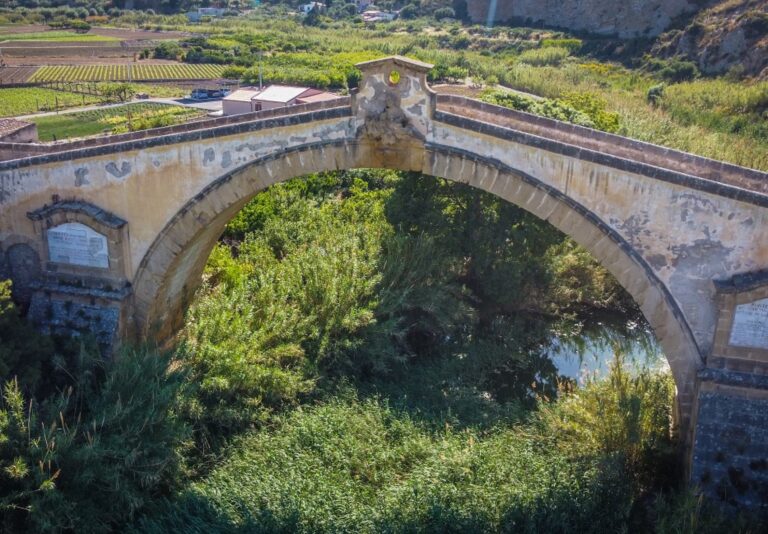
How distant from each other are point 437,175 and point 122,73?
149ft

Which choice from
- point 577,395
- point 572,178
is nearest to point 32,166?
point 572,178

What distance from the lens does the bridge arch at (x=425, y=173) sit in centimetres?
1010

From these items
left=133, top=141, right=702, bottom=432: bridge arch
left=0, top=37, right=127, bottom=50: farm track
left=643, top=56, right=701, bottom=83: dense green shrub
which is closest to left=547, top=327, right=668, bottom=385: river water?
left=133, top=141, right=702, bottom=432: bridge arch

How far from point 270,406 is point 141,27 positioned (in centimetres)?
6688

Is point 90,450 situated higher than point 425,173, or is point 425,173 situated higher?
point 425,173

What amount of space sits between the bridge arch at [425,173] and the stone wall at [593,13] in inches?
1713

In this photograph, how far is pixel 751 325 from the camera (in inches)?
373

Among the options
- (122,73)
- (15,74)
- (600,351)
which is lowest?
(600,351)

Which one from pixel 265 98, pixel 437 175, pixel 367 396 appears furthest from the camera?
pixel 265 98

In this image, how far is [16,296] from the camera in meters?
12.8

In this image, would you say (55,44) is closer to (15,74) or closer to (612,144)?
(15,74)

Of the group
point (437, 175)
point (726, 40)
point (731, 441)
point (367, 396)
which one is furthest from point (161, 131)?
point (726, 40)

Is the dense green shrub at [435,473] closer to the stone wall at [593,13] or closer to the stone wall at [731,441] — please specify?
the stone wall at [731,441]

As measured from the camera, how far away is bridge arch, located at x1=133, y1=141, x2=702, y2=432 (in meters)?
10.1
